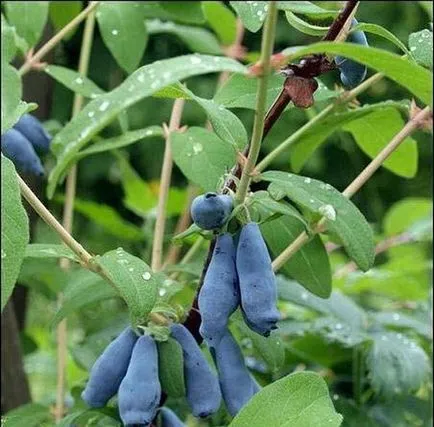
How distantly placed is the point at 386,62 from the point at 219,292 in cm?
19

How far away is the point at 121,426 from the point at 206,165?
0.71 feet

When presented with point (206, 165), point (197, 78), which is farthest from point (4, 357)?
point (197, 78)

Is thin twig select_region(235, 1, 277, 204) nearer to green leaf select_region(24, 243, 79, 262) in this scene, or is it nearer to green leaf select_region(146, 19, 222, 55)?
green leaf select_region(24, 243, 79, 262)

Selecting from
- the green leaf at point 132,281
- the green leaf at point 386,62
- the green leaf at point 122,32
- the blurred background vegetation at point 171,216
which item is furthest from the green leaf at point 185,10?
the green leaf at point 386,62

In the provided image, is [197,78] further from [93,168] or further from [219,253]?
[219,253]

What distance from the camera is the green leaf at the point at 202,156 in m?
0.83

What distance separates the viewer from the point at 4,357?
110 centimetres

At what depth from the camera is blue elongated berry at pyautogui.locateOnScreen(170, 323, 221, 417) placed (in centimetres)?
69

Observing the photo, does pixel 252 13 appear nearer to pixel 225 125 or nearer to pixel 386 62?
pixel 225 125

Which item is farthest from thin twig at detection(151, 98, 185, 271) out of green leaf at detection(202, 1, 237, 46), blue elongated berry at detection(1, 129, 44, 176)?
green leaf at detection(202, 1, 237, 46)

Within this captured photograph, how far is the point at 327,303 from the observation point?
3.56 feet

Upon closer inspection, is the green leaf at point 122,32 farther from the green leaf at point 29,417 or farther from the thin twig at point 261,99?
the thin twig at point 261,99

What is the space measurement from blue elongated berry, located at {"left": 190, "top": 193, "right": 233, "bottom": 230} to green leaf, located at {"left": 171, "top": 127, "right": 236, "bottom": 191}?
14 centimetres

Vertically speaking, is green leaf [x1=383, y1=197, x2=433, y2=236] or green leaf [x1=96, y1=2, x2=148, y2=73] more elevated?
green leaf [x1=96, y1=2, x2=148, y2=73]
